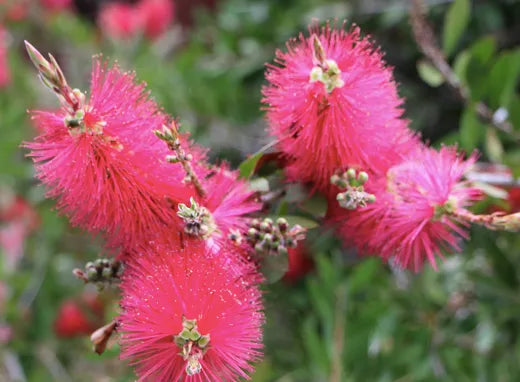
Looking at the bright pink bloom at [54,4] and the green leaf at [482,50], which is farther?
the bright pink bloom at [54,4]

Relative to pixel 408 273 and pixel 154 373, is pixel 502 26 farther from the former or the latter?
pixel 154 373

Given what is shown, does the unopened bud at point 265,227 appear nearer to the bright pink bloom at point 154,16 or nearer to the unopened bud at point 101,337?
the unopened bud at point 101,337

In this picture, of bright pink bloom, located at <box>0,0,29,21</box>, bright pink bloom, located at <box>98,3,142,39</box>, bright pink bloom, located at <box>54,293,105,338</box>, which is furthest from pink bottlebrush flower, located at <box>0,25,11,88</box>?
bright pink bloom, located at <box>54,293,105,338</box>

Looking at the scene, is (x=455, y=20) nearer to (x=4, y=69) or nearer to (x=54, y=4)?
(x=4, y=69)

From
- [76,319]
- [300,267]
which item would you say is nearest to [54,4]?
[76,319]

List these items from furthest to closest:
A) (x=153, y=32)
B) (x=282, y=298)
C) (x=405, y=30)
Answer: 1. (x=153, y=32)
2. (x=405, y=30)
3. (x=282, y=298)

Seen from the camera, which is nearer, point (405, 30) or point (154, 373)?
point (154, 373)

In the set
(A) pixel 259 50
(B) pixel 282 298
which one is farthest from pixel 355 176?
(A) pixel 259 50

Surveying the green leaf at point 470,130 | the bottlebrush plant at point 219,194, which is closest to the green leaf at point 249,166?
the bottlebrush plant at point 219,194
